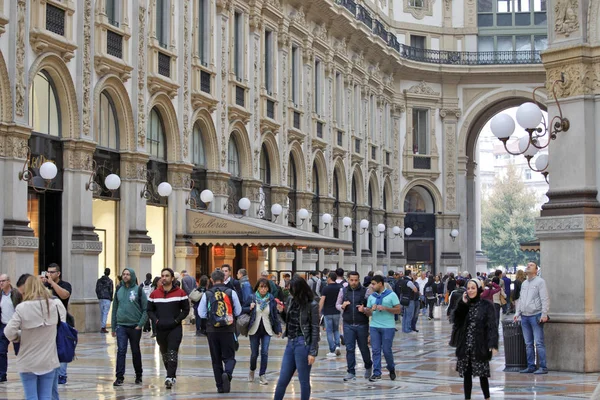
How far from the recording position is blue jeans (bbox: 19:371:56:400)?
420 inches

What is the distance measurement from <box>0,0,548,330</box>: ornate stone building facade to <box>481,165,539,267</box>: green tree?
4144cm

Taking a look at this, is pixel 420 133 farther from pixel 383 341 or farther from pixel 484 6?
pixel 383 341

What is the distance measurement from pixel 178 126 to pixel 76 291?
24.6ft

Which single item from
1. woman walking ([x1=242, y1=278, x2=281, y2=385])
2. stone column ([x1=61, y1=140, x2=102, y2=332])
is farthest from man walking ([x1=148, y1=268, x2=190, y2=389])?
stone column ([x1=61, y1=140, x2=102, y2=332])

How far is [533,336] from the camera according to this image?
18188mm

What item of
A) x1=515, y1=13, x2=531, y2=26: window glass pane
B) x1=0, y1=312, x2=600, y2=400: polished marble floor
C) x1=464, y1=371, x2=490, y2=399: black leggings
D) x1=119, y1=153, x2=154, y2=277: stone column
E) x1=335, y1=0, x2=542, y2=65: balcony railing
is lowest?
x1=0, y1=312, x2=600, y2=400: polished marble floor

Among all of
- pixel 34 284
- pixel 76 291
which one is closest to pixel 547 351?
pixel 34 284

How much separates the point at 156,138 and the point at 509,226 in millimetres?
76096

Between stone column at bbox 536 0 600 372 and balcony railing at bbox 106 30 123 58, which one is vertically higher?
balcony railing at bbox 106 30 123 58

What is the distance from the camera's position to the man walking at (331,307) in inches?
807

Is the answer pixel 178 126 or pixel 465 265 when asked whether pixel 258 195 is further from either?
pixel 465 265

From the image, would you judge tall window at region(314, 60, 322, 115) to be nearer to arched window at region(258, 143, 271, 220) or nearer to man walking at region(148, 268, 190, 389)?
arched window at region(258, 143, 271, 220)

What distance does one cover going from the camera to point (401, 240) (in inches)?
2339

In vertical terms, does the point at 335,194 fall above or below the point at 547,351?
above
